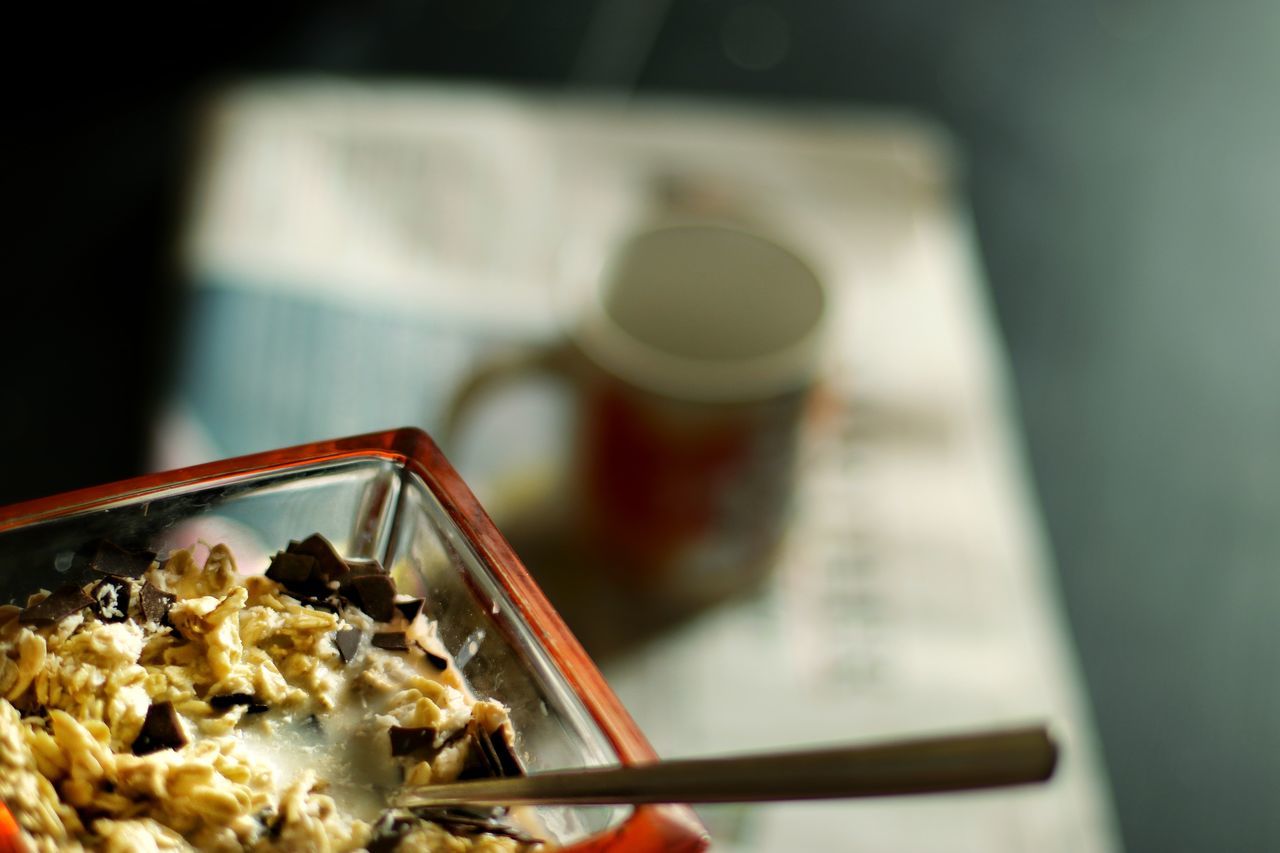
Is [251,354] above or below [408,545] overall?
above

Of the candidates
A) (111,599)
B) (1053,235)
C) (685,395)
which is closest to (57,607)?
(111,599)

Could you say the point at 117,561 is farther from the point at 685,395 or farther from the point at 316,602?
the point at 685,395

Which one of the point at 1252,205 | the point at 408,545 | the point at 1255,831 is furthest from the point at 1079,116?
the point at 408,545

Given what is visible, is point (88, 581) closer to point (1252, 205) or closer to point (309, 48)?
point (309, 48)

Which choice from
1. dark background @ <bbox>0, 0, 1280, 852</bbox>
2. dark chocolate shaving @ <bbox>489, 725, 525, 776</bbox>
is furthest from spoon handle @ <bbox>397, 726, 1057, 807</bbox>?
dark background @ <bbox>0, 0, 1280, 852</bbox>

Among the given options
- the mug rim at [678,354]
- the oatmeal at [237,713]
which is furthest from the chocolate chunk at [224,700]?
the mug rim at [678,354]

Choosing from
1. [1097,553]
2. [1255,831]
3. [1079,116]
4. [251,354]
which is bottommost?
[1255,831]

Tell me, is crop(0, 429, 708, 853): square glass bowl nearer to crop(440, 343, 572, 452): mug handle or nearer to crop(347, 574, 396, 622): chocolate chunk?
crop(347, 574, 396, 622): chocolate chunk
